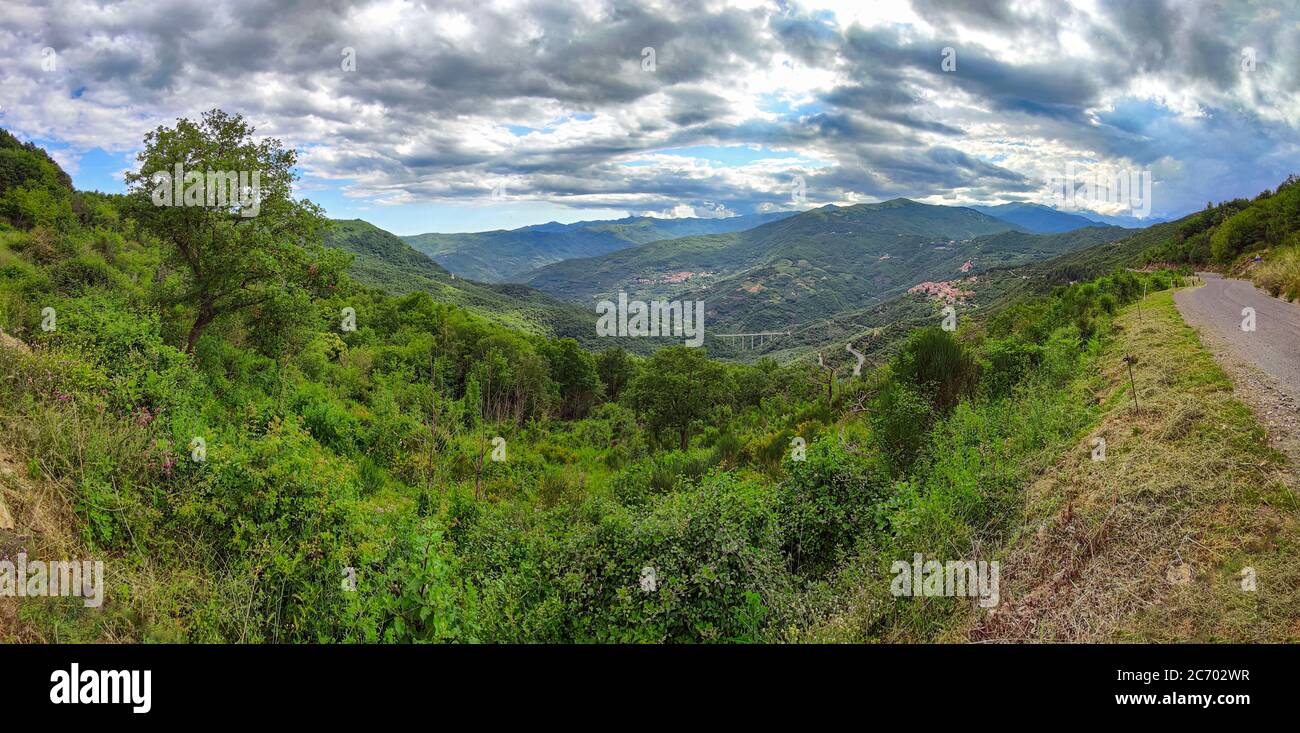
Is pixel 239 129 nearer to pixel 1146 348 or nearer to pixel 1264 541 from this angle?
pixel 1264 541

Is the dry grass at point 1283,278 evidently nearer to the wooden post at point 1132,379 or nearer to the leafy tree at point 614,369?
the wooden post at point 1132,379

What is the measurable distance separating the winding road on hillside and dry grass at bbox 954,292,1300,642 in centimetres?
135

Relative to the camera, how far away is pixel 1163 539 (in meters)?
5.77

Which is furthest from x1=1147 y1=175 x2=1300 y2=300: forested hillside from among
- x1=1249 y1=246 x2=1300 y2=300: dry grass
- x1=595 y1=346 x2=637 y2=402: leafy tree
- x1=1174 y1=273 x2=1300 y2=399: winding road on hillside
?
x1=595 y1=346 x2=637 y2=402: leafy tree

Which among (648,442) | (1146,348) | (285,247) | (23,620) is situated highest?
(285,247)

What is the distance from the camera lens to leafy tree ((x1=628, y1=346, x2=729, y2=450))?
Answer: 35.6 meters

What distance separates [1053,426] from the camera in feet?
32.4

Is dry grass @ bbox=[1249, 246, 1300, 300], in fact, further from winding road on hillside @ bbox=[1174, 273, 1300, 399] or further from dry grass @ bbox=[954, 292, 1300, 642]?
dry grass @ bbox=[954, 292, 1300, 642]

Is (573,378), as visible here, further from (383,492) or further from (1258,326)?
(1258,326)

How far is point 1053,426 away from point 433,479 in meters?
13.1

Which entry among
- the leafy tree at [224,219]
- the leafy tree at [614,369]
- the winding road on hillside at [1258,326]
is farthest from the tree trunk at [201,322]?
the leafy tree at [614,369]

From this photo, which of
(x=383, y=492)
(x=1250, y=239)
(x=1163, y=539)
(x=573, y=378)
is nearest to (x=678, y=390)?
(x=383, y=492)

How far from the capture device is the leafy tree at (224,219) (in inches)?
628
